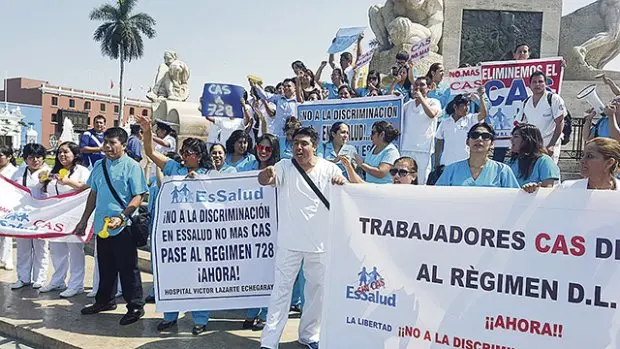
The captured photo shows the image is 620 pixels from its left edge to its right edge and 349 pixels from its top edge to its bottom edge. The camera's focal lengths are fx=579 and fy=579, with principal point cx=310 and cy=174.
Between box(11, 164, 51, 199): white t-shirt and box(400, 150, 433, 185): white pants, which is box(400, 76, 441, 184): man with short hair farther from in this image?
box(11, 164, 51, 199): white t-shirt

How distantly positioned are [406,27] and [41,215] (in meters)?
9.74

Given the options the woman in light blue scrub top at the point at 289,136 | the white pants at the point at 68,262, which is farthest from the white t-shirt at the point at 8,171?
the woman in light blue scrub top at the point at 289,136

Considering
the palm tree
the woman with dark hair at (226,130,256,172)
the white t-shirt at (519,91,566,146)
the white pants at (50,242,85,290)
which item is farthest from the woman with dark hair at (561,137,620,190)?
the palm tree

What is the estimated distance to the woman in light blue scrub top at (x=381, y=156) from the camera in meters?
5.52

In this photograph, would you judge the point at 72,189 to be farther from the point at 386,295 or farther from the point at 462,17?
the point at 462,17

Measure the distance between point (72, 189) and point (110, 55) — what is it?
5344 cm

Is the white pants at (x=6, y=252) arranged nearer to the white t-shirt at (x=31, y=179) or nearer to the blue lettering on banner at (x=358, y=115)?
the white t-shirt at (x=31, y=179)

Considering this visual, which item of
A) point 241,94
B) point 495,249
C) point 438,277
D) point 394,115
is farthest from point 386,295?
point 241,94

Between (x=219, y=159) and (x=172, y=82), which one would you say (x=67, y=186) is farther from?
(x=172, y=82)

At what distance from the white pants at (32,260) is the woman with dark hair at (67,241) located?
18cm

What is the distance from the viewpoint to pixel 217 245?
5.09 m

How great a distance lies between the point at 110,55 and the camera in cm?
5588

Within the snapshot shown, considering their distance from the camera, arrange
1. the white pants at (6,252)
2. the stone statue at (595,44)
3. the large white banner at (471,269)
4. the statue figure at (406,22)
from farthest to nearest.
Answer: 1. the stone statue at (595,44)
2. the statue figure at (406,22)
3. the white pants at (6,252)
4. the large white banner at (471,269)

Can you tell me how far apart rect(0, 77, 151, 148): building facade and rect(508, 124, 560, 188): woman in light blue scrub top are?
73.2m
